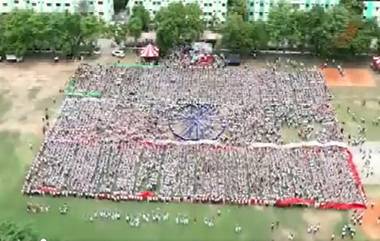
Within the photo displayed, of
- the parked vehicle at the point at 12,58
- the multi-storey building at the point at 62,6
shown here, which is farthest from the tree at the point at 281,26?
the parked vehicle at the point at 12,58

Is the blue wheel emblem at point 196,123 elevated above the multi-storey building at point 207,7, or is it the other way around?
the multi-storey building at point 207,7

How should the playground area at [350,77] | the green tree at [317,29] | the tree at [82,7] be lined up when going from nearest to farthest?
the playground area at [350,77], the green tree at [317,29], the tree at [82,7]

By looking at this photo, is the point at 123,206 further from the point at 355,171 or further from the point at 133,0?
the point at 133,0

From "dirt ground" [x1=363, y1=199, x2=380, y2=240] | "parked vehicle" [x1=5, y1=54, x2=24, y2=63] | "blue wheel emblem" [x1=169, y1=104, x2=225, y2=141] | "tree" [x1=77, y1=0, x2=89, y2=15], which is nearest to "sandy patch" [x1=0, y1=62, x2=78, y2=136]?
"parked vehicle" [x1=5, y1=54, x2=24, y2=63]

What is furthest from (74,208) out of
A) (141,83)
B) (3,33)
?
(3,33)

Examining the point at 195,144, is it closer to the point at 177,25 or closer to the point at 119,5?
the point at 177,25

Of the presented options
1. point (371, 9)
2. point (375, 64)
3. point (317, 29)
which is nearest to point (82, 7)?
point (317, 29)

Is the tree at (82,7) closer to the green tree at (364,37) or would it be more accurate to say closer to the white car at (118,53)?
the white car at (118,53)
